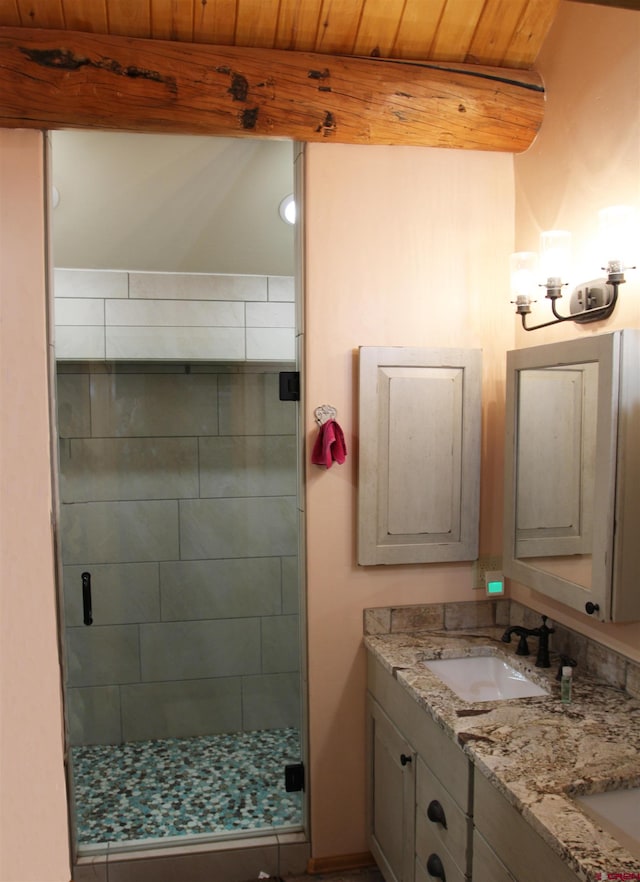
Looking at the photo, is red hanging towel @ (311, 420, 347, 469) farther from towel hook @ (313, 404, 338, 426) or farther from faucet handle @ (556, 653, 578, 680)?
faucet handle @ (556, 653, 578, 680)

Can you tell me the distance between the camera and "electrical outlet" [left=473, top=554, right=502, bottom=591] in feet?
8.15

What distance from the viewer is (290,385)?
2.36m

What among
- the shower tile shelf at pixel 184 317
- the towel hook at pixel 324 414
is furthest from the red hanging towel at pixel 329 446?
the shower tile shelf at pixel 184 317

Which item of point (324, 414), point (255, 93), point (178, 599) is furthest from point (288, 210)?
point (178, 599)

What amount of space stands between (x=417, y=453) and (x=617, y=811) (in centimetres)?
119

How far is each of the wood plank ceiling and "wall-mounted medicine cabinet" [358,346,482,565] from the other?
94 cm

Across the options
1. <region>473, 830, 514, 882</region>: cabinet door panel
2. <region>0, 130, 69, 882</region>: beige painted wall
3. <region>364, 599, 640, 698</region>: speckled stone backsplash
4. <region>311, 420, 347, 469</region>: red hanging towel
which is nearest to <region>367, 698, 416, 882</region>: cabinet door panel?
<region>364, 599, 640, 698</region>: speckled stone backsplash

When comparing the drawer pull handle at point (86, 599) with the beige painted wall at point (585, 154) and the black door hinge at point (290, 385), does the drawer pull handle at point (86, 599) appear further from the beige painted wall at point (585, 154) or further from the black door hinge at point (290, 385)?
the beige painted wall at point (585, 154)

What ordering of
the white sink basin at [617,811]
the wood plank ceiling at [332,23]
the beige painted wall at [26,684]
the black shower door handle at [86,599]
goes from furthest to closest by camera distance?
the black shower door handle at [86,599], the wood plank ceiling at [332,23], the white sink basin at [617,811], the beige painted wall at [26,684]

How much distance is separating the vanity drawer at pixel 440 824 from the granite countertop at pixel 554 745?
19 centimetres

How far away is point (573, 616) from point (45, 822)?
2.02 metres

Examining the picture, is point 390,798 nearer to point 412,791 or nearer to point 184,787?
point 412,791

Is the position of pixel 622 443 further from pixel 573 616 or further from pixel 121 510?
pixel 121 510

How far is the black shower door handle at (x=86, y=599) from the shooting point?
2.47m
